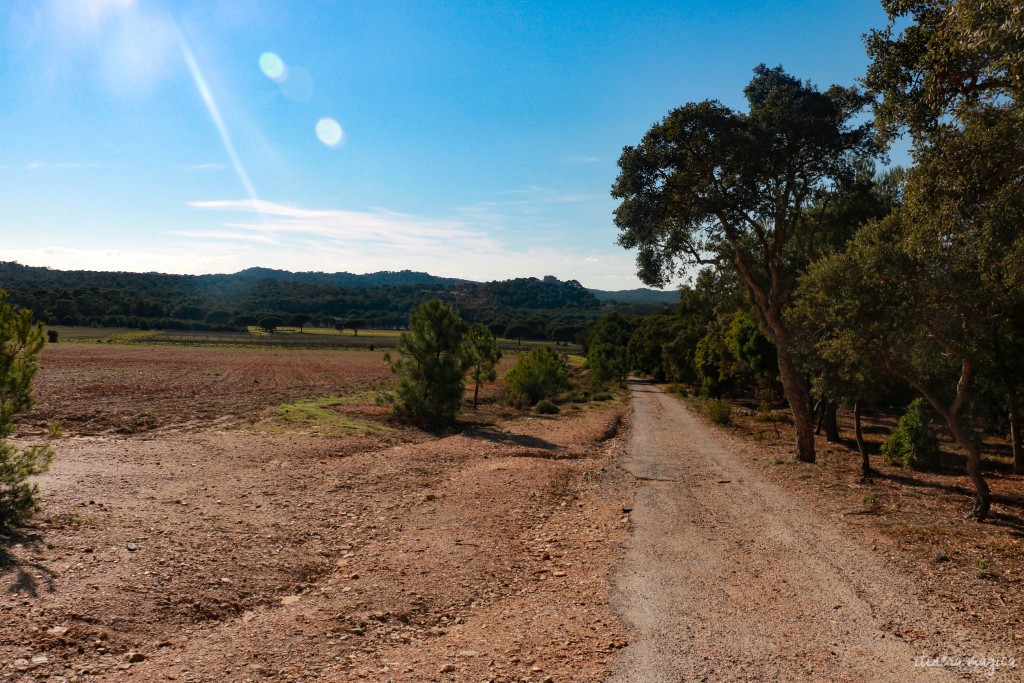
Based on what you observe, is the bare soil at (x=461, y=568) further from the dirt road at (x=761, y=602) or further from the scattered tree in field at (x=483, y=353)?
the scattered tree in field at (x=483, y=353)

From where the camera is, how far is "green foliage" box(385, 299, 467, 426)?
84.1 feet

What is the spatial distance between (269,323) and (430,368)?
142658 millimetres

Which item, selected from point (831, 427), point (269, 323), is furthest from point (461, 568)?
point (269, 323)

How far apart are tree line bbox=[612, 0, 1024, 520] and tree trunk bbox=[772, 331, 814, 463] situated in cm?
6

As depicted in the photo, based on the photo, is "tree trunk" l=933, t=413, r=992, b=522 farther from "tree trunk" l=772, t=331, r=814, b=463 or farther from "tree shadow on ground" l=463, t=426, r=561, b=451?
"tree shadow on ground" l=463, t=426, r=561, b=451

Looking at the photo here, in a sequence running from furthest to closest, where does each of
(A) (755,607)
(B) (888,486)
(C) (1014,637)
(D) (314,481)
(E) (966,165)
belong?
(B) (888,486) < (D) (314,481) < (E) (966,165) < (A) (755,607) < (C) (1014,637)

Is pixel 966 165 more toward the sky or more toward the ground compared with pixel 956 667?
more toward the sky

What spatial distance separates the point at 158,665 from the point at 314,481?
8.45 meters

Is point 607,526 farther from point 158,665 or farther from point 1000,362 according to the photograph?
point 1000,362

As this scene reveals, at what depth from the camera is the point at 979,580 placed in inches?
340

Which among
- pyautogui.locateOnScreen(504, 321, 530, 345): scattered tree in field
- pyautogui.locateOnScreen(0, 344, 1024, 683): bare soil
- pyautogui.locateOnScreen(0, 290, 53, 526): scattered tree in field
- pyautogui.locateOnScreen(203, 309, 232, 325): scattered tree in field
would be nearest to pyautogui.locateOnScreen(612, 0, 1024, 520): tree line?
pyautogui.locateOnScreen(0, 344, 1024, 683): bare soil

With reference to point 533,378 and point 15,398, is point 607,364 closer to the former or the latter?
point 533,378

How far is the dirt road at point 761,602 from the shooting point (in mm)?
6090

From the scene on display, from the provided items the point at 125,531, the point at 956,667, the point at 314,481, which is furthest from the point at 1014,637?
the point at 314,481
